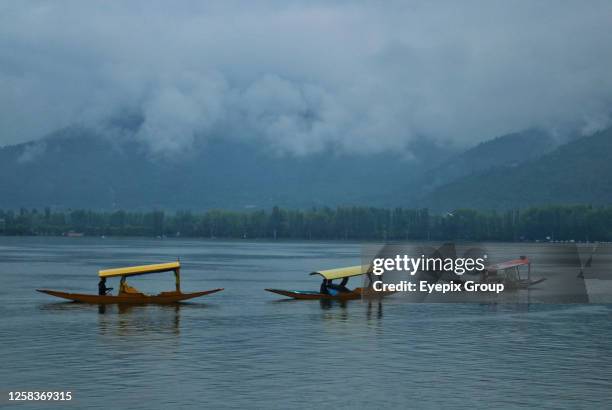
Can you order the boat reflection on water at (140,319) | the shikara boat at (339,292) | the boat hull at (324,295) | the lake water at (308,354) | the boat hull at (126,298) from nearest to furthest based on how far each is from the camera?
the lake water at (308,354)
the boat reflection on water at (140,319)
the boat hull at (126,298)
the shikara boat at (339,292)
the boat hull at (324,295)

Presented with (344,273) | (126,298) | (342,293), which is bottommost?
(342,293)

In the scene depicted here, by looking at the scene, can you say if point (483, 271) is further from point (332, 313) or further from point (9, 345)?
point (9, 345)

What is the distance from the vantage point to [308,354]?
6725cm

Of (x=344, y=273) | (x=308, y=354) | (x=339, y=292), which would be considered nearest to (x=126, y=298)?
(x=344, y=273)

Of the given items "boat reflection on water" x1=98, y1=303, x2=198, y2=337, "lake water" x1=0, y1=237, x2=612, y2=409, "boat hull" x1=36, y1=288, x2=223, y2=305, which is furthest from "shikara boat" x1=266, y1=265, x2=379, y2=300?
"boat reflection on water" x1=98, y1=303, x2=198, y2=337

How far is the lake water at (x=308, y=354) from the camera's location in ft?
173

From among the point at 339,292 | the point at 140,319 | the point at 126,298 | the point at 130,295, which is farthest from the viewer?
the point at 339,292

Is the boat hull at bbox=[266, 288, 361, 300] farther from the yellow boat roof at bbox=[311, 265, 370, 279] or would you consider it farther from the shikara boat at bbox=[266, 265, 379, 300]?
the yellow boat roof at bbox=[311, 265, 370, 279]

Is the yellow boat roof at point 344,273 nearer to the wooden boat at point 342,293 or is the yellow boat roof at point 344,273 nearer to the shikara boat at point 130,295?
the wooden boat at point 342,293

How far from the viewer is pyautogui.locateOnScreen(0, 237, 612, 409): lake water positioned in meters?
52.8

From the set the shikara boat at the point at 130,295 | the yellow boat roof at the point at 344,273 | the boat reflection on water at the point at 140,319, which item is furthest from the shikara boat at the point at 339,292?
the boat reflection on water at the point at 140,319

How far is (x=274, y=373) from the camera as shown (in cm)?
5941

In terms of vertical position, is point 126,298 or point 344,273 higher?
point 344,273

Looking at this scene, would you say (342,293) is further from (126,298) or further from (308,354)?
(308,354)
